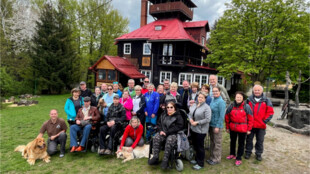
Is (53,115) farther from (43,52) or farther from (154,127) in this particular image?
(43,52)

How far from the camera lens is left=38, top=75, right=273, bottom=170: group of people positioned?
157 inches

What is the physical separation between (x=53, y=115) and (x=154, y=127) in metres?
2.82

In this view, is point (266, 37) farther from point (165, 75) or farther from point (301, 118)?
point (165, 75)

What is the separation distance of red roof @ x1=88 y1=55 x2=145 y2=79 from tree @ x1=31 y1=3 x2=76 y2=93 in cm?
363

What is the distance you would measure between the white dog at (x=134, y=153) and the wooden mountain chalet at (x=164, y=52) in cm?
1268

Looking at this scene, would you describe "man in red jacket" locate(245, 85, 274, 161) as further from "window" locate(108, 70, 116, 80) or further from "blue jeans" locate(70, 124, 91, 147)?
"window" locate(108, 70, 116, 80)

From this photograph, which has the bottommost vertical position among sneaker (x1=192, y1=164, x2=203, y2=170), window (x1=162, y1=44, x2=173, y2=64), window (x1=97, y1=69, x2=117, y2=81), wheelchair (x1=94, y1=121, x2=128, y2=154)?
sneaker (x1=192, y1=164, x2=203, y2=170)

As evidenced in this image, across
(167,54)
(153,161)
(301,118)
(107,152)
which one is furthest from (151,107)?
(167,54)

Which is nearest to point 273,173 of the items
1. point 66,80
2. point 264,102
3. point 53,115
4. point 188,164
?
point 264,102

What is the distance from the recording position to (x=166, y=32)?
59.4ft

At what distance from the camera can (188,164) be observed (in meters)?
4.24

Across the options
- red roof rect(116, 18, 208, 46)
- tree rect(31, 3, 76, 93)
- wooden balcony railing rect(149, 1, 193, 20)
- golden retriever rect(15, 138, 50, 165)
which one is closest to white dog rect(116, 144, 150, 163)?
golden retriever rect(15, 138, 50, 165)

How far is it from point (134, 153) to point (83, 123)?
162 centimetres

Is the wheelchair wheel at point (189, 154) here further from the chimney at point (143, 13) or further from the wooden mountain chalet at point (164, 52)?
the chimney at point (143, 13)
